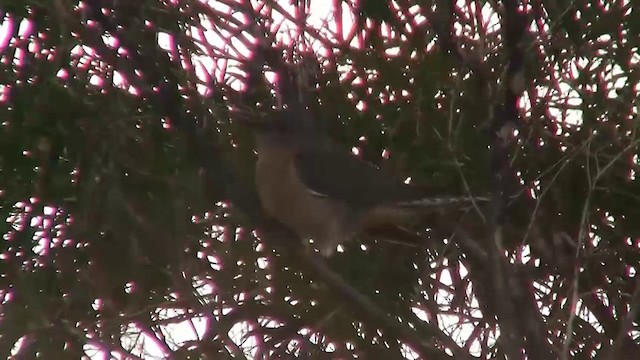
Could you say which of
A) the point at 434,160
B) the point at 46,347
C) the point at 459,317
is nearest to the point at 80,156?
the point at 46,347

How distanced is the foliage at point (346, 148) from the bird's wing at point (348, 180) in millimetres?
84

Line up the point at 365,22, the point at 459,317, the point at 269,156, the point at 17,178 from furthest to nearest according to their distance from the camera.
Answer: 1. the point at 269,156
2. the point at 459,317
3. the point at 365,22
4. the point at 17,178

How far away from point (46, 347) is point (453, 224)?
1.49 m

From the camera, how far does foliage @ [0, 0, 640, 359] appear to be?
2854 mm

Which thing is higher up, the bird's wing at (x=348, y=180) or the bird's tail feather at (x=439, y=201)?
the bird's wing at (x=348, y=180)

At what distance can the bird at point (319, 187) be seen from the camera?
3.51m

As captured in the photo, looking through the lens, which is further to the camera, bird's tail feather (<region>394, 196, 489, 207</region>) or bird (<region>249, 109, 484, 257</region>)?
bird (<region>249, 109, 484, 257</region>)

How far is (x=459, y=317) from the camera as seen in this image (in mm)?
3365

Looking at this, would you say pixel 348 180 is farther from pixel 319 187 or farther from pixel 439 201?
pixel 439 201

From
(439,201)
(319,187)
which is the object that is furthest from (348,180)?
(439,201)

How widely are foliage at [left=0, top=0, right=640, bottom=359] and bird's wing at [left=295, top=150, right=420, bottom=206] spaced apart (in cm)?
8

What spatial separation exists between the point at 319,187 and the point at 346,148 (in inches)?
16.4

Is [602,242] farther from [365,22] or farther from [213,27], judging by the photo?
[213,27]

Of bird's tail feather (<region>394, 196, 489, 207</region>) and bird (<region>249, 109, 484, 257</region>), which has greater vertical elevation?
bird (<region>249, 109, 484, 257</region>)
